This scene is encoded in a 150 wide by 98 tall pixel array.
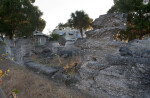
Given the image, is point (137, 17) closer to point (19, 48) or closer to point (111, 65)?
point (111, 65)

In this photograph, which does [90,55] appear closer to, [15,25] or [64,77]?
[64,77]

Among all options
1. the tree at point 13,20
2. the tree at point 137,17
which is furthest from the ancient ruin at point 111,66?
the tree at point 137,17

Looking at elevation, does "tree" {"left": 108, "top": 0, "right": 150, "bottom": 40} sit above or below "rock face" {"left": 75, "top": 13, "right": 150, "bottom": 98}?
above

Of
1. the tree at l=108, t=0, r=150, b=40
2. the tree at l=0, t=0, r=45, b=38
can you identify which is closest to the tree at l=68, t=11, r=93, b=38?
the tree at l=108, t=0, r=150, b=40

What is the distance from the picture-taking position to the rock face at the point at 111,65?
9.80 ft

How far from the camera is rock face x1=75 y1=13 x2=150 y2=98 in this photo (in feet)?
9.80

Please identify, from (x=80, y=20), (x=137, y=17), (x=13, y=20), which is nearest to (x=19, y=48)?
(x=13, y=20)

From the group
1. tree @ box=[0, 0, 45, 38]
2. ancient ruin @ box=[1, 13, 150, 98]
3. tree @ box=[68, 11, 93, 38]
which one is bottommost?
ancient ruin @ box=[1, 13, 150, 98]

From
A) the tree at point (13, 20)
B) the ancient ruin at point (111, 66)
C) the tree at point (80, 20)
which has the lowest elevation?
the ancient ruin at point (111, 66)

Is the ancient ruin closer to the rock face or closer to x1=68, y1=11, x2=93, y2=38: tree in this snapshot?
the rock face

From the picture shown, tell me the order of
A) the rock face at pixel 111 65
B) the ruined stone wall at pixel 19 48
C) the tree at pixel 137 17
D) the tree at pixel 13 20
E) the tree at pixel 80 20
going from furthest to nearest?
the tree at pixel 80 20 → the tree at pixel 137 17 → the tree at pixel 13 20 → the ruined stone wall at pixel 19 48 → the rock face at pixel 111 65

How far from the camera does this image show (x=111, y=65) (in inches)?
141

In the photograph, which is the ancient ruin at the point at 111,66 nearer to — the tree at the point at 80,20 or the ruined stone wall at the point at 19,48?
the ruined stone wall at the point at 19,48

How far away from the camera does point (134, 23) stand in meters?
14.4
